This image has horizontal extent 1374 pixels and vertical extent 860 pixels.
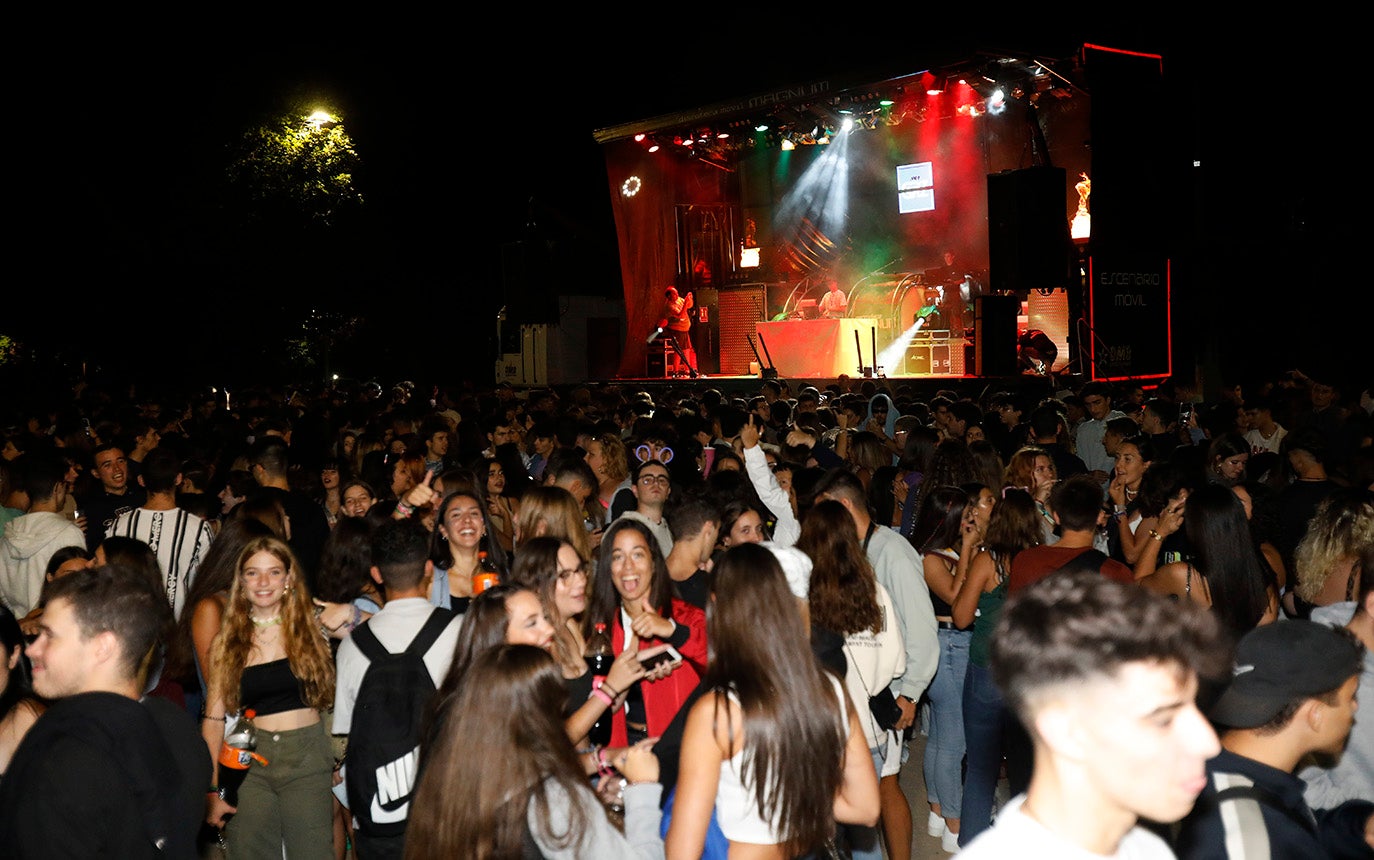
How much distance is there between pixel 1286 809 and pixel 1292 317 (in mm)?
16626

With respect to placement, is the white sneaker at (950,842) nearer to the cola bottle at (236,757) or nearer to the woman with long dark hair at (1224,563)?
the woman with long dark hair at (1224,563)

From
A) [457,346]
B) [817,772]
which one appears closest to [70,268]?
[457,346]

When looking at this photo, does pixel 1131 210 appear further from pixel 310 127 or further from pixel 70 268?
pixel 70 268

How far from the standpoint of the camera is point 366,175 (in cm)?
2480

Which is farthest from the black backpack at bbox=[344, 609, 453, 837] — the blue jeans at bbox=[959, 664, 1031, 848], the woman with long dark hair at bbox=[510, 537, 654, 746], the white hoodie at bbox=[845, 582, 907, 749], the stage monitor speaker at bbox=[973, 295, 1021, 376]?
the stage monitor speaker at bbox=[973, 295, 1021, 376]

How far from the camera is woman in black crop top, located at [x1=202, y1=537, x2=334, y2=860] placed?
3.78 m

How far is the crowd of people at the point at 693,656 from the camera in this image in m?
1.74

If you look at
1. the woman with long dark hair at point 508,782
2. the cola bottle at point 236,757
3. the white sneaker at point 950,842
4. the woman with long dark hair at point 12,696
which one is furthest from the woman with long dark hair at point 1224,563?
the woman with long dark hair at point 12,696

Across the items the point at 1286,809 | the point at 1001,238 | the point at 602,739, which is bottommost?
the point at 602,739

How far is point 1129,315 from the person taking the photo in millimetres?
14977

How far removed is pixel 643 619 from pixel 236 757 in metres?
1.44

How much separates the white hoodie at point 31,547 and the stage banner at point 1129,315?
12508 millimetres

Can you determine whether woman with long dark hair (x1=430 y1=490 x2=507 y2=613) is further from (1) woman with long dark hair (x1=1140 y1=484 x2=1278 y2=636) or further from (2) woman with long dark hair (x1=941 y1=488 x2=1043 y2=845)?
(1) woman with long dark hair (x1=1140 y1=484 x2=1278 y2=636)

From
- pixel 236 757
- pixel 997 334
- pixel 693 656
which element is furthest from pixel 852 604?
pixel 997 334
